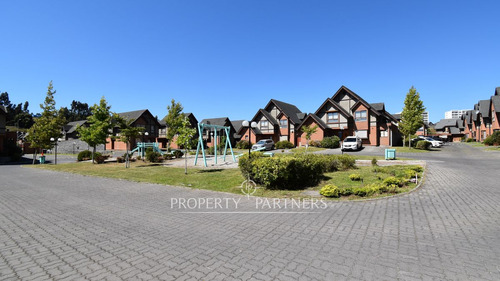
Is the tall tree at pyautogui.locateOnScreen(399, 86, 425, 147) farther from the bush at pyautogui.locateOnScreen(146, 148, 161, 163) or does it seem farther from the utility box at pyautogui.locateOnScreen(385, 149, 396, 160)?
the bush at pyautogui.locateOnScreen(146, 148, 161, 163)

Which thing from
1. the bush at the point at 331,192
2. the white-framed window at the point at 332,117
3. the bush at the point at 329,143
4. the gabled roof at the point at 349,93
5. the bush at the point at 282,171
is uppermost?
the gabled roof at the point at 349,93

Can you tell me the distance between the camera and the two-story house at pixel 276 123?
4375 cm

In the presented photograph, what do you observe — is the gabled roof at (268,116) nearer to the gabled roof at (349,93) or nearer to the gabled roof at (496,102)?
the gabled roof at (349,93)

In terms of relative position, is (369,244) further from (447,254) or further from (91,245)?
(91,245)

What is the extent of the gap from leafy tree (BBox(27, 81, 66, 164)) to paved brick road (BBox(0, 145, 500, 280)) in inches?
807

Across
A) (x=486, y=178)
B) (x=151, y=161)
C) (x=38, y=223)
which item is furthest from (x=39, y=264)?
(x=151, y=161)

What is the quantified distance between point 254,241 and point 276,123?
→ 40305mm

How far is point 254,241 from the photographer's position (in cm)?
475

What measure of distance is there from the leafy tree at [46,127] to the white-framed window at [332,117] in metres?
36.2

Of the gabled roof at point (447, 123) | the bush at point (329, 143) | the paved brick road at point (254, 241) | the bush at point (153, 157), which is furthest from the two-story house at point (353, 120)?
the gabled roof at point (447, 123)

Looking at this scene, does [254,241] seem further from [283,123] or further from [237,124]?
[237,124]

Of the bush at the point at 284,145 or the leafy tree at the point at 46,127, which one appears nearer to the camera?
the leafy tree at the point at 46,127

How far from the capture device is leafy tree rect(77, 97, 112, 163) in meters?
22.2

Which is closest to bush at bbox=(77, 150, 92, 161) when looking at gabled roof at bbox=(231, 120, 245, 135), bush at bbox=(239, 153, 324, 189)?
bush at bbox=(239, 153, 324, 189)
